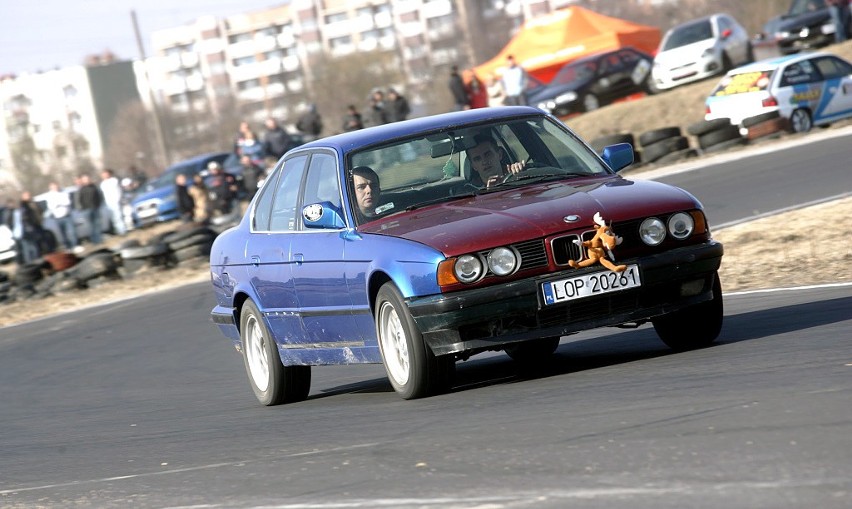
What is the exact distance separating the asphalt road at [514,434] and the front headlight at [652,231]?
24.2 inches

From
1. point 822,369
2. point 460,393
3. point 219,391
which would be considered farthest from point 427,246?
point 219,391

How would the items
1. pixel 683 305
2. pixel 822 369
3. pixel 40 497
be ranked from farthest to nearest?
pixel 683 305
pixel 40 497
pixel 822 369

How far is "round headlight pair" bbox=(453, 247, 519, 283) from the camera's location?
22.4 feet

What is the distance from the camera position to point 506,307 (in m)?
6.82

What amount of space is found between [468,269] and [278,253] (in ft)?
6.31

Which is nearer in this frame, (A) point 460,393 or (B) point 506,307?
(B) point 506,307

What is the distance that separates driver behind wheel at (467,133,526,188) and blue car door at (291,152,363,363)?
0.77m

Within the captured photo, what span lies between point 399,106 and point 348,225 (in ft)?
74.3

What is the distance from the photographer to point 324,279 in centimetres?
782

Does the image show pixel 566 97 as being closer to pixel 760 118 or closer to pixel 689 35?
pixel 689 35

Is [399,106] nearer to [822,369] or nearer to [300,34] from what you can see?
[822,369]

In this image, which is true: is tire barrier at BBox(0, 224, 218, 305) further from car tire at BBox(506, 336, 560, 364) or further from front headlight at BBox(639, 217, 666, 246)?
front headlight at BBox(639, 217, 666, 246)

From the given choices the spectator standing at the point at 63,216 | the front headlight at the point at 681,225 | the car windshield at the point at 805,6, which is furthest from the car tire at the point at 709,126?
the front headlight at the point at 681,225

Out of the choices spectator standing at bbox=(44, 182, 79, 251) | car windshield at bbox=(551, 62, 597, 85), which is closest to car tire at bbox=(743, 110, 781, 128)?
car windshield at bbox=(551, 62, 597, 85)
